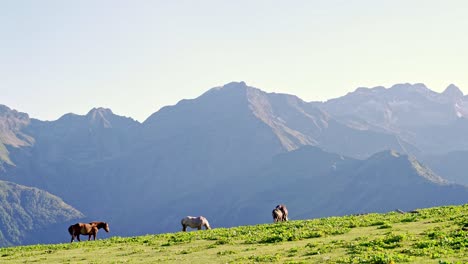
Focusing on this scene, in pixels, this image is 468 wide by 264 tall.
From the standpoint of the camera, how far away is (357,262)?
25875 mm

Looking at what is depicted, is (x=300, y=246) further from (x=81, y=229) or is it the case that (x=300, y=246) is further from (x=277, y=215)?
(x=81, y=229)

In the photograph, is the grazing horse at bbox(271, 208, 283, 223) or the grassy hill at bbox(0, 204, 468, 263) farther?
the grazing horse at bbox(271, 208, 283, 223)

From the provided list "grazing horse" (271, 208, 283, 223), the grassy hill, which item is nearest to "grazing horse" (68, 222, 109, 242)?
the grassy hill

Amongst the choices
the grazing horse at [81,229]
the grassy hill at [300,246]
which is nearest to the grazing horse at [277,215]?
the grassy hill at [300,246]

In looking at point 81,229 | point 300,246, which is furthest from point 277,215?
point 300,246

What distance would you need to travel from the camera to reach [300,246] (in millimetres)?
34125

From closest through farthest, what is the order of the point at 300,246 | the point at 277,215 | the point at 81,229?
the point at 300,246 → the point at 81,229 → the point at 277,215

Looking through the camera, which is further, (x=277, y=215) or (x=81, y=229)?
(x=277, y=215)

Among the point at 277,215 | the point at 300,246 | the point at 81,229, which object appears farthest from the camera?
the point at 277,215

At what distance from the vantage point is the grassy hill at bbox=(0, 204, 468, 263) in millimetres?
27984

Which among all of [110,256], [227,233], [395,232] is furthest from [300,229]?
[110,256]

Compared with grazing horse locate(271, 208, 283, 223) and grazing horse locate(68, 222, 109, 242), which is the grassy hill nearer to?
grazing horse locate(68, 222, 109, 242)

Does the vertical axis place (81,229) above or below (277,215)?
below

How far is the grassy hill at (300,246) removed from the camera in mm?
27984
